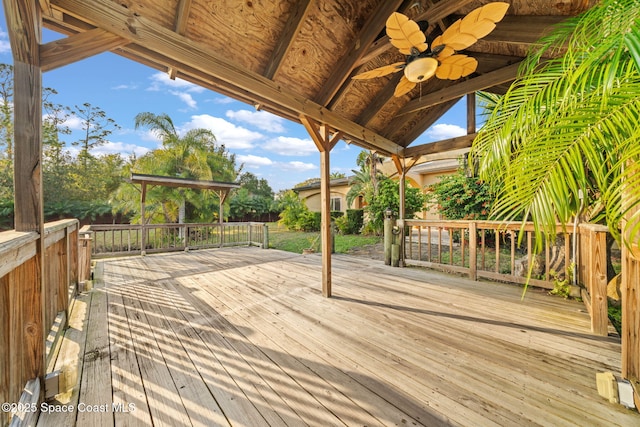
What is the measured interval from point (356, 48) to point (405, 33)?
987 mm

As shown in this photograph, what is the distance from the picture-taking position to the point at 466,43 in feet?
7.68

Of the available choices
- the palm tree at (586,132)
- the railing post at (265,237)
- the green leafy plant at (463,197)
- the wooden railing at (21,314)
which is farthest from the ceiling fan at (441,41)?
the railing post at (265,237)

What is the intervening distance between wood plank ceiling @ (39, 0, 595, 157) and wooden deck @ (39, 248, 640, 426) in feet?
7.29

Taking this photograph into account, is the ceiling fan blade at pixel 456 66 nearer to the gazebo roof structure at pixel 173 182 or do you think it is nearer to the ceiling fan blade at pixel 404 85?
the ceiling fan blade at pixel 404 85

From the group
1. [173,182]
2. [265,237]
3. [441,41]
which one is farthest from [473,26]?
[173,182]

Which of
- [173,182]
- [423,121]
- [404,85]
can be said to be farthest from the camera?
[173,182]

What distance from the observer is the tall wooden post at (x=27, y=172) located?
55.1 inches

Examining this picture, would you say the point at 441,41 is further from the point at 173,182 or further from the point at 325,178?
the point at 173,182

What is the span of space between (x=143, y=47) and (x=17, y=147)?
3.98 feet

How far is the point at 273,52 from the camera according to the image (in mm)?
2705

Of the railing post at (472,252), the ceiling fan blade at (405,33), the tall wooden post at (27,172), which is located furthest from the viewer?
the railing post at (472,252)

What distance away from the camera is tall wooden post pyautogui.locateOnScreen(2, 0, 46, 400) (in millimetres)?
1400

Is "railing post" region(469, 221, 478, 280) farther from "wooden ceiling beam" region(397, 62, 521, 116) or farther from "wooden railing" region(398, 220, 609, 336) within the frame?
"wooden ceiling beam" region(397, 62, 521, 116)

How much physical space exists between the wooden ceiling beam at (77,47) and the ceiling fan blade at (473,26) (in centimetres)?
277
